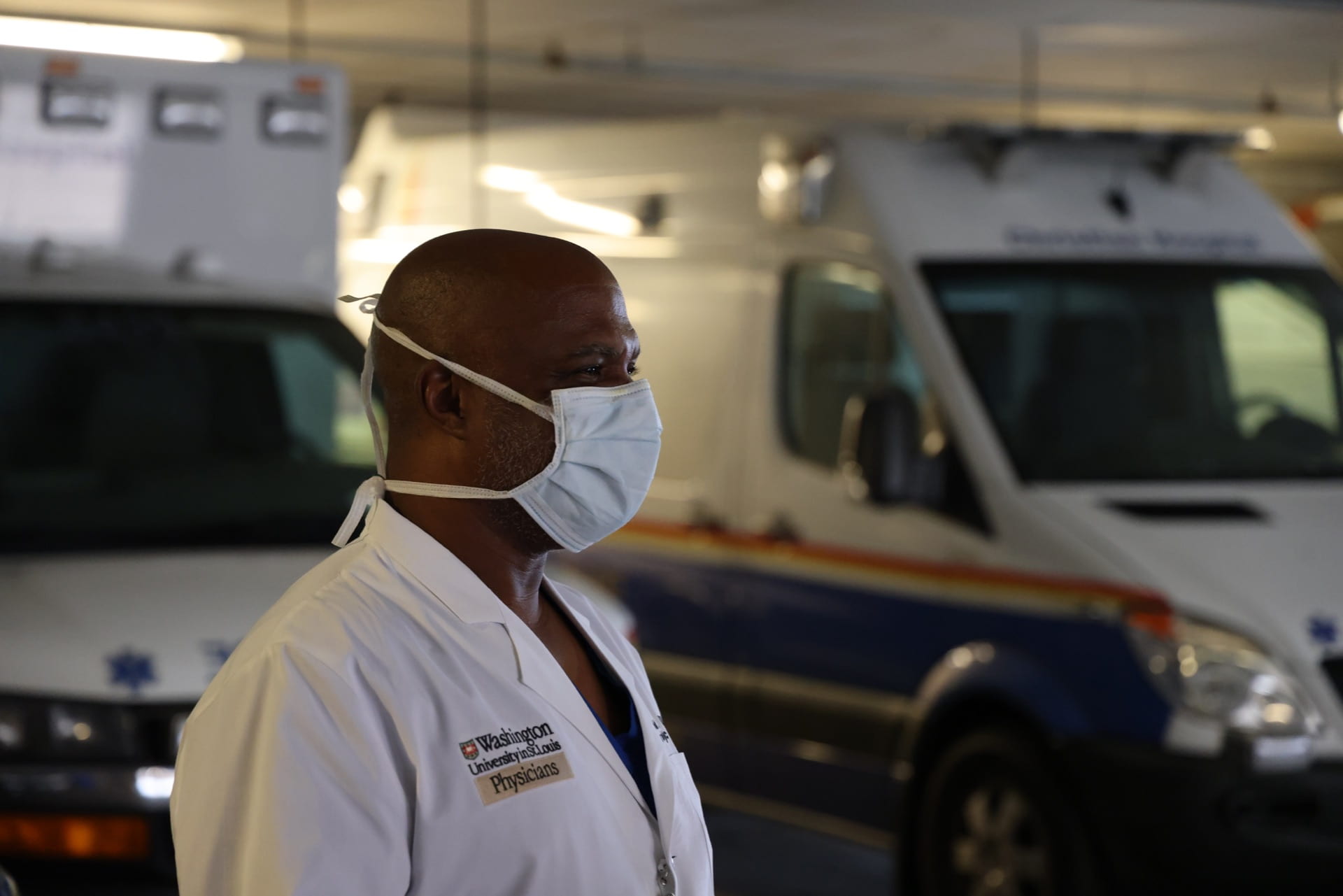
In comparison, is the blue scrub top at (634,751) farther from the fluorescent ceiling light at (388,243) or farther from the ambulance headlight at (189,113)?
the fluorescent ceiling light at (388,243)

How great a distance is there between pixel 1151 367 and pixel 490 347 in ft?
14.4

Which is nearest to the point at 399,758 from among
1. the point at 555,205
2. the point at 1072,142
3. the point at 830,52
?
the point at 1072,142

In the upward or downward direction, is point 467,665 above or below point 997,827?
above

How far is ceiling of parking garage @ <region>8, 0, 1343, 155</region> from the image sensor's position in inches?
513

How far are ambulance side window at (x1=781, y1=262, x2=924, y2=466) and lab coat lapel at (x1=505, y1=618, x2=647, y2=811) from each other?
13.4 ft

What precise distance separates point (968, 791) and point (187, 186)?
2.90 metres

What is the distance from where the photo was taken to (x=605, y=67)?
50.3 feet

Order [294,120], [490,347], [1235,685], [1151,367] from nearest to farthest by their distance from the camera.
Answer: [490,347] → [1235,685] → [294,120] → [1151,367]

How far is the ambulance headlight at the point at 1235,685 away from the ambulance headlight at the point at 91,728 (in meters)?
2.62

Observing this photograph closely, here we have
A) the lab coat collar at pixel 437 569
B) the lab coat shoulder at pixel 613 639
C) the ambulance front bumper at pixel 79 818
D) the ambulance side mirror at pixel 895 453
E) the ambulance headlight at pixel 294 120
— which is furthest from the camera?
the ambulance headlight at pixel 294 120

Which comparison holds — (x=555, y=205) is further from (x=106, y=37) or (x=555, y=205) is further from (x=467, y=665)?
(x=106, y=37)

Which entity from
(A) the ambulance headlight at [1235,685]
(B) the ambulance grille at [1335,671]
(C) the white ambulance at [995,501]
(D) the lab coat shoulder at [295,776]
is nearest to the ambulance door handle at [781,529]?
(C) the white ambulance at [995,501]

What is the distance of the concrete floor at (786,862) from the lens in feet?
21.6

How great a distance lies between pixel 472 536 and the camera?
6.54 ft
